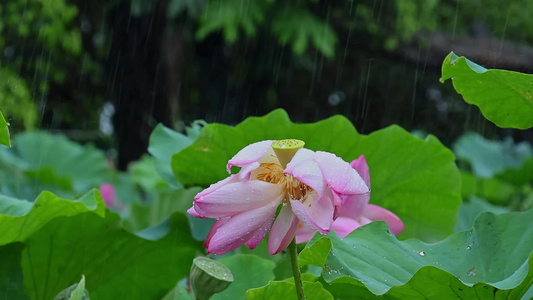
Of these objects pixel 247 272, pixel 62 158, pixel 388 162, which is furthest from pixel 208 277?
pixel 62 158

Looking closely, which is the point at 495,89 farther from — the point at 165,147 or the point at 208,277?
the point at 165,147

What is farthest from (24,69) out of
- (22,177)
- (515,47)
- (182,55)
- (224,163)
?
(224,163)

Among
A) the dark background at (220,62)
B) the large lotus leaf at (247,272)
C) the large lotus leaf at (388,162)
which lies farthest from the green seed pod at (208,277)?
the dark background at (220,62)

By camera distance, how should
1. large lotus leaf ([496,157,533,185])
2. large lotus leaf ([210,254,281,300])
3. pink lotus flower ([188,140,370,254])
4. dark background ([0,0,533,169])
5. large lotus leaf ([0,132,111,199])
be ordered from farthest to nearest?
dark background ([0,0,533,169]) < large lotus leaf ([0,132,111,199]) < large lotus leaf ([496,157,533,185]) < large lotus leaf ([210,254,281,300]) < pink lotus flower ([188,140,370,254])

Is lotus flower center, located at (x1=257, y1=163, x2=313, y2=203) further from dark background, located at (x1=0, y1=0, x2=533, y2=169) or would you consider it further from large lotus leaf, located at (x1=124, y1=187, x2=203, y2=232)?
dark background, located at (x1=0, y1=0, x2=533, y2=169)

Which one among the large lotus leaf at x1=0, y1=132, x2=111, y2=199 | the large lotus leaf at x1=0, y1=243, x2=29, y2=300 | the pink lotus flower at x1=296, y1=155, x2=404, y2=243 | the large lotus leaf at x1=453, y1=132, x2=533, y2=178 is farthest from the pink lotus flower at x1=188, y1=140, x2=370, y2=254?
the large lotus leaf at x1=453, y1=132, x2=533, y2=178

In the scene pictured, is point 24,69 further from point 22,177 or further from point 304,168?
point 304,168

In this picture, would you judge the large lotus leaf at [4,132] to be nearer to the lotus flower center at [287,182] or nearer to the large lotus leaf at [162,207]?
the lotus flower center at [287,182]
